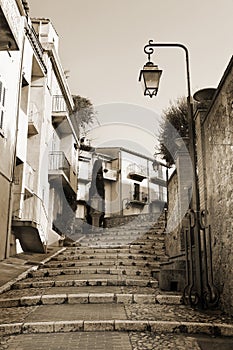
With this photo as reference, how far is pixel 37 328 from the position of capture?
458cm

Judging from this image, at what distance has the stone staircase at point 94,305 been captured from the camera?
15.0 feet

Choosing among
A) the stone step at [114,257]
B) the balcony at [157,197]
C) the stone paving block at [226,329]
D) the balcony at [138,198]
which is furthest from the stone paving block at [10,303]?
the balcony at [157,197]

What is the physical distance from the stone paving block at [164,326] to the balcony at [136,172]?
31.2 m

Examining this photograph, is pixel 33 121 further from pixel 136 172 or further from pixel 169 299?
pixel 136 172

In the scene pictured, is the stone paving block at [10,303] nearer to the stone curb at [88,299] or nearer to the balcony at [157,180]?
the stone curb at [88,299]

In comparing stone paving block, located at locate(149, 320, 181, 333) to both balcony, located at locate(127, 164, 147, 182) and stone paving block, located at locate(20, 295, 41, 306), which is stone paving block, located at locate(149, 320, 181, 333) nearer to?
stone paving block, located at locate(20, 295, 41, 306)

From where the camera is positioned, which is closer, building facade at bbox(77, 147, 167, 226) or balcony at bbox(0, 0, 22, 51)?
balcony at bbox(0, 0, 22, 51)

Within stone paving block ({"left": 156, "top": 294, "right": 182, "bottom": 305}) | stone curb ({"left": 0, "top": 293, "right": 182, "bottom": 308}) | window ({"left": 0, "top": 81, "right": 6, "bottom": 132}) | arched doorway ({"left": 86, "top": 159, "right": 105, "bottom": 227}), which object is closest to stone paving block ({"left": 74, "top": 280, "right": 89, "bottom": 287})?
stone curb ({"left": 0, "top": 293, "right": 182, "bottom": 308})

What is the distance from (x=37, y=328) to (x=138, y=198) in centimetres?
3268

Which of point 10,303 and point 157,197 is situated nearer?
point 10,303

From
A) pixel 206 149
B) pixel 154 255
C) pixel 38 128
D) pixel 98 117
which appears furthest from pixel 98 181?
pixel 206 149

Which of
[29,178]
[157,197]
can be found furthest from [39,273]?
[157,197]

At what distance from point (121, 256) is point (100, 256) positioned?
0.70 m

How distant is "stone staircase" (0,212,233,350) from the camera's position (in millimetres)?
4578
